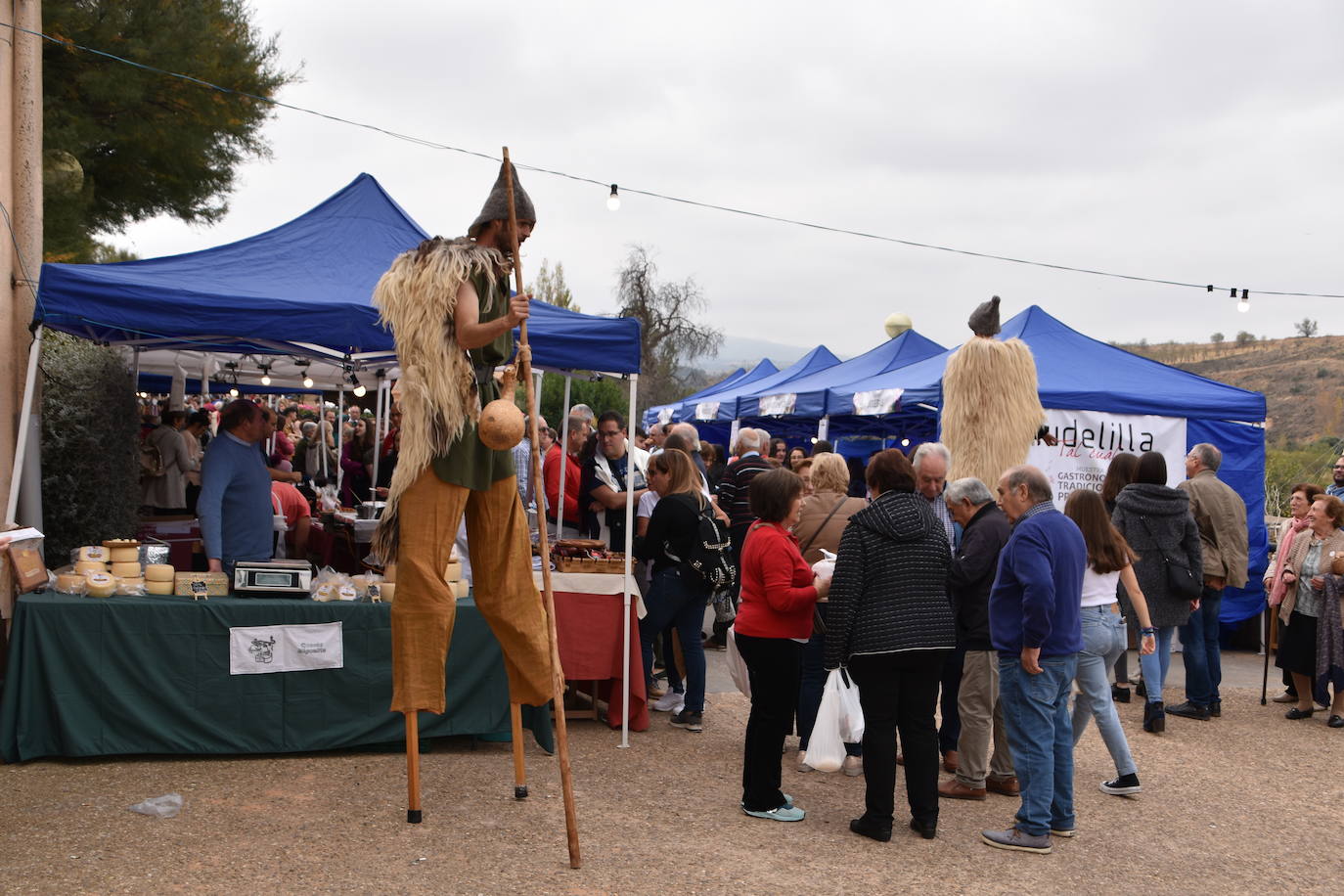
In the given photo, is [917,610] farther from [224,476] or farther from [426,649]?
[224,476]

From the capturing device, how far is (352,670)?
5172 millimetres

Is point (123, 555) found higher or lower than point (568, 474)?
lower

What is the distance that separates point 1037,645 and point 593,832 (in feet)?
6.16

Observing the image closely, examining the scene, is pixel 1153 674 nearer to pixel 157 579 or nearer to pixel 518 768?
pixel 518 768

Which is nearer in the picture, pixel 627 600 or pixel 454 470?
pixel 454 470

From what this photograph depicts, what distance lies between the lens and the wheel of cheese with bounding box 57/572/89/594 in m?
4.91

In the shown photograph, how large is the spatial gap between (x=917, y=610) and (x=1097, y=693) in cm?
123

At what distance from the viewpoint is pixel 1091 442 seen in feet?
30.8

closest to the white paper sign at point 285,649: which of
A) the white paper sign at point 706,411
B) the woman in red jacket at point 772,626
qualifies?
the woman in red jacket at point 772,626

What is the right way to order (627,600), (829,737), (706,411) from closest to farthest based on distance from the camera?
(829,737)
(627,600)
(706,411)

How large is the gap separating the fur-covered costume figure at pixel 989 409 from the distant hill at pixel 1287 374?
93.2 feet

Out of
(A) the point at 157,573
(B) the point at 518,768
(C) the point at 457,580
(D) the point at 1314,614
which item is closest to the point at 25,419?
(A) the point at 157,573

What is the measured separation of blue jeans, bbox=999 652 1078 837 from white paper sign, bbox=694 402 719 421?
9.99 m

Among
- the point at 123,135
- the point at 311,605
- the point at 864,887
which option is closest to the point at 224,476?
the point at 311,605
